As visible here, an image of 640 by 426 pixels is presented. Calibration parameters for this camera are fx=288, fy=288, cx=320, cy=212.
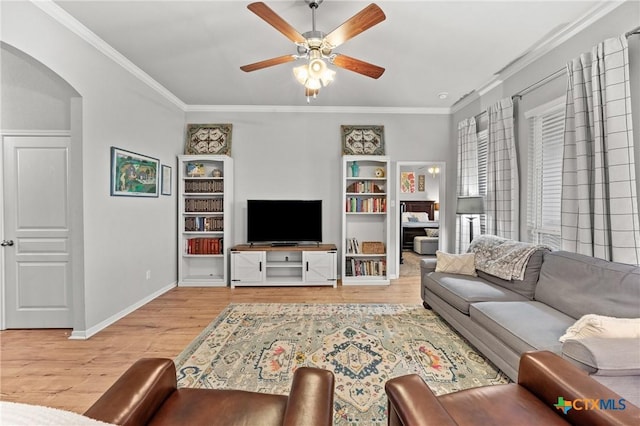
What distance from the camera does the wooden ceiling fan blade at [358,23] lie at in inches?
73.0

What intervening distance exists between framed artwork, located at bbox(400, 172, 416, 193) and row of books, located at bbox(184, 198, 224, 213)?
681 cm

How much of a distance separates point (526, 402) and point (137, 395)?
64.0 inches

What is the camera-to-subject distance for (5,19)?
2111 mm

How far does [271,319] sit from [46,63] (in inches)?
124

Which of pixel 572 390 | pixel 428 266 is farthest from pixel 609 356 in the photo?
pixel 428 266

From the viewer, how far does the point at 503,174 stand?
11.6 ft

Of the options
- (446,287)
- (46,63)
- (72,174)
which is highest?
(46,63)

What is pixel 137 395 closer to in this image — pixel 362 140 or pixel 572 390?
pixel 572 390

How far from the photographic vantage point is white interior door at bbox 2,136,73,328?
9.64 feet

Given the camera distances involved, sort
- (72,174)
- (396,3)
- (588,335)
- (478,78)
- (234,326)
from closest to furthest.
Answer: (588,335), (396,3), (72,174), (234,326), (478,78)

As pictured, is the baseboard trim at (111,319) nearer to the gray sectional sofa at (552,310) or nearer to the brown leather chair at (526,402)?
the brown leather chair at (526,402)

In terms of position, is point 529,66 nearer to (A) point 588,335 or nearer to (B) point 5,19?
(A) point 588,335

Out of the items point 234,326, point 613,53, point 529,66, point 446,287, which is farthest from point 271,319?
point 529,66

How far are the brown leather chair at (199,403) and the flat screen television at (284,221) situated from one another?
340 cm
